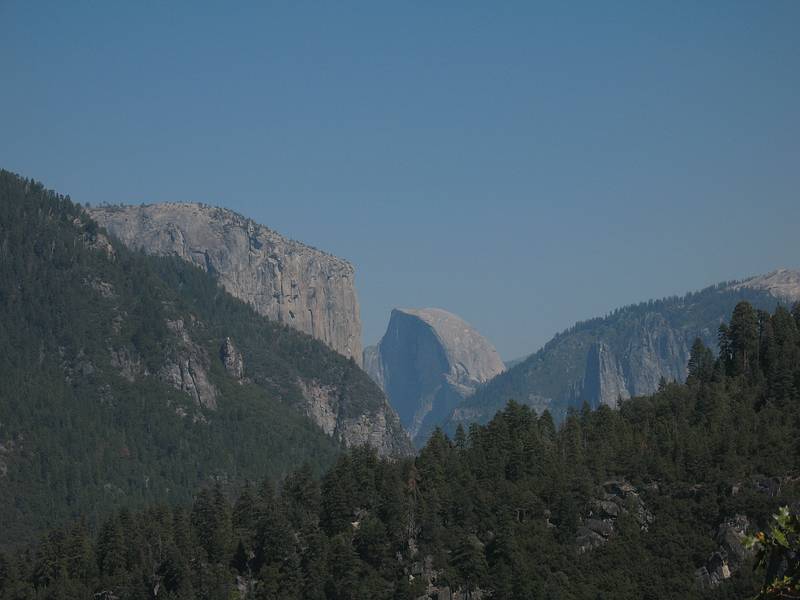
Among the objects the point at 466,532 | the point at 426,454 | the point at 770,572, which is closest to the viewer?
the point at 770,572

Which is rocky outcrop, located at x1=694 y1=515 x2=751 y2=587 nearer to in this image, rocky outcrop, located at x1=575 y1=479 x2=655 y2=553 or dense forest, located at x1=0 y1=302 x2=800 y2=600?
dense forest, located at x1=0 y1=302 x2=800 y2=600

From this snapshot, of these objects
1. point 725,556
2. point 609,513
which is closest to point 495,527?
point 609,513

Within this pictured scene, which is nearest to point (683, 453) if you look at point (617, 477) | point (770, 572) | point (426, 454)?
point (617, 477)

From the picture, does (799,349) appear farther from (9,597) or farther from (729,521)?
(9,597)

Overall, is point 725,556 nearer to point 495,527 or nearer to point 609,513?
point 609,513

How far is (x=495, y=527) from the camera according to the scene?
137 metres

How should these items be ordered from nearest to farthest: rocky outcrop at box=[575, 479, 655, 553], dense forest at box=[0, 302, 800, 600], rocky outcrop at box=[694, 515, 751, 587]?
rocky outcrop at box=[694, 515, 751, 587] < dense forest at box=[0, 302, 800, 600] < rocky outcrop at box=[575, 479, 655, 553]

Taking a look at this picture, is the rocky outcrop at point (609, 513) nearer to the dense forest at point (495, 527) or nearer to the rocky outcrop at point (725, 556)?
the dense forest at point (495, 527)

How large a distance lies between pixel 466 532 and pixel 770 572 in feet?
375

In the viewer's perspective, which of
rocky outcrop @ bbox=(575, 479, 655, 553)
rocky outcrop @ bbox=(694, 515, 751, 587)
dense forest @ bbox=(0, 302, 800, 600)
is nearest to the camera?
rocky outcrop @ bbox=(694, 515, 751, 587)

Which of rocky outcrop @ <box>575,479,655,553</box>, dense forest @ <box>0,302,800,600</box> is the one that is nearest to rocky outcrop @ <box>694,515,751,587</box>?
dense forest @ <box>0,302,800,600</box>

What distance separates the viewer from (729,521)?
5241 inches

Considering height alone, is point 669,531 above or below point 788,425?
below

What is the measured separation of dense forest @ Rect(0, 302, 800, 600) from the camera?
12875cm
